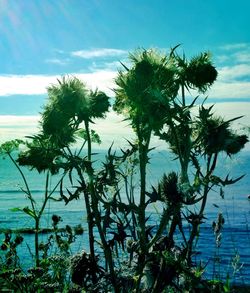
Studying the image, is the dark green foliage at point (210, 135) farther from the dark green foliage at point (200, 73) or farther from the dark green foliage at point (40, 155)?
the dark green foliage at point (40, 155)

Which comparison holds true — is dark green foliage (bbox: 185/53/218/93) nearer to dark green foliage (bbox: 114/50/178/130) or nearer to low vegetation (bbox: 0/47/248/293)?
low vegetation (bbox: 0/47/248/293)

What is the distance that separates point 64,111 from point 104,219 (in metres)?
1.37

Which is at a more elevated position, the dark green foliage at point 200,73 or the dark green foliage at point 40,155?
the dark green foliage at point 200,73

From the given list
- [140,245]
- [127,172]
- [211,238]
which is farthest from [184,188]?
[211,238]

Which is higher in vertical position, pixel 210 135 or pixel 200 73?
pixel 200 73

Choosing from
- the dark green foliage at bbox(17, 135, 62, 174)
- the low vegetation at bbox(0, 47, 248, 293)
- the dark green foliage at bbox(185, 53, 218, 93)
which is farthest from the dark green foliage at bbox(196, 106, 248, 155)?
the dark green foliage at bbox(17, 135, 62, 174)

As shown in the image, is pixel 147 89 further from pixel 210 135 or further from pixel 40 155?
pixel 40 155

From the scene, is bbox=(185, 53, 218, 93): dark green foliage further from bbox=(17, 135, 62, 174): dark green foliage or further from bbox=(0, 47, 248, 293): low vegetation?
bbox=(17, 135, 62, 174): dark green foliage

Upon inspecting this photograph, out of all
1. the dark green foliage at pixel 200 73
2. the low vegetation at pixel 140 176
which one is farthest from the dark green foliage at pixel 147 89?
the dark green foliage at pixel 200 73

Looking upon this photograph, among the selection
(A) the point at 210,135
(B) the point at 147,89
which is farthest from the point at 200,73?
(B) the point at 147,89

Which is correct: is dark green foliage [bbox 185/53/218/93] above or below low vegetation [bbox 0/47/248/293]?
above

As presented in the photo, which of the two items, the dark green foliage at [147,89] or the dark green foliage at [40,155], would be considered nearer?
the dark green foliage at [147,89]

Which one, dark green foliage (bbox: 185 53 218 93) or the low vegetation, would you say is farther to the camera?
dark green foliage (bbox: 185 53 218 93)

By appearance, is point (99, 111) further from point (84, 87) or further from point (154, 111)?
point (154, 111)
